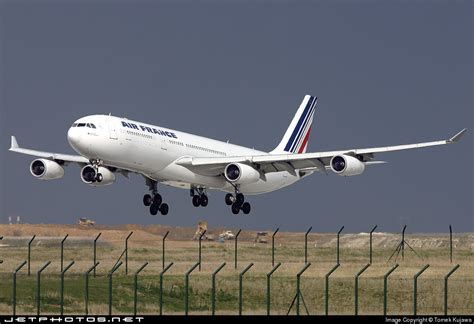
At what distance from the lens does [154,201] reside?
86188 millimetres

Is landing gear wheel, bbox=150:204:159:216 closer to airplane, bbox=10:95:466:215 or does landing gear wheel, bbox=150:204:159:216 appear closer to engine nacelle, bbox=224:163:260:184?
airplane, bbox=10:95:466:215

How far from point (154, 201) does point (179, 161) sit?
7.25 metres

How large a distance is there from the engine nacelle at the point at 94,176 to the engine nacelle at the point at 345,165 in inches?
552

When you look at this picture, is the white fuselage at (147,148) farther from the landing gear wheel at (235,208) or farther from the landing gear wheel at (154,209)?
the landing gear wheel at (154,209)

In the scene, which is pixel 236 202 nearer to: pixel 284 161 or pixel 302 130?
pixel 284 161

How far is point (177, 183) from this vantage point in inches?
3263

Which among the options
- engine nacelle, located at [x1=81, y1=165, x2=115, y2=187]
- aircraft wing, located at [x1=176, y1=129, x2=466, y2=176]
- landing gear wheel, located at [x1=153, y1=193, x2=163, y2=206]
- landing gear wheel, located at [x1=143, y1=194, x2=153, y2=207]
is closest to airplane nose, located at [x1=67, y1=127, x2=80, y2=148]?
engine nacelle, located at [x1=81, y1=165, x2=115, y2=187]

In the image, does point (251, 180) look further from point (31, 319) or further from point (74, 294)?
point (31, 319)

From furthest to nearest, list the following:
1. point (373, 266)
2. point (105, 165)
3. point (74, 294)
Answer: point (105, 165) < point (373, 266) < point (74, 294)

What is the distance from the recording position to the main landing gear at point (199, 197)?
85875mm

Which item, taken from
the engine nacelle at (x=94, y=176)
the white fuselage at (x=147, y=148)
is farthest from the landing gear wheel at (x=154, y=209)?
the engine nacelle at (x=94, y=176)

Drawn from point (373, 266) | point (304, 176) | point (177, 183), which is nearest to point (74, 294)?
point (373, 266)

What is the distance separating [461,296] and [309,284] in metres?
7.46

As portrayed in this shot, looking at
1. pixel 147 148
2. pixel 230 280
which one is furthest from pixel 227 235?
pixel 230 280
